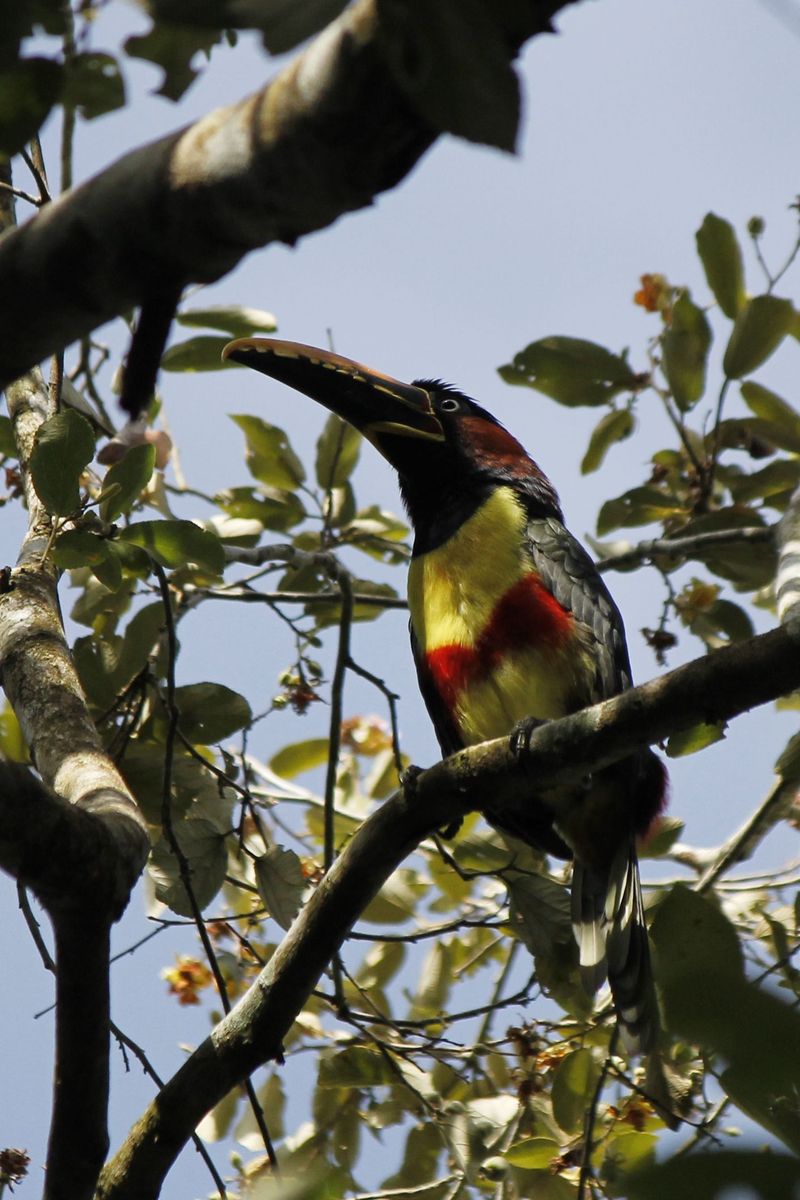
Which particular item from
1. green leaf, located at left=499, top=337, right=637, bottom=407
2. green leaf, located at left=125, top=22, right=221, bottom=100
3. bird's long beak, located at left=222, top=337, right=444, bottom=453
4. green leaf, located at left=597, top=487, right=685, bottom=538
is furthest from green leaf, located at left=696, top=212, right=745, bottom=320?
green leaf, located at left=125, top=22, right=221, bottom=100

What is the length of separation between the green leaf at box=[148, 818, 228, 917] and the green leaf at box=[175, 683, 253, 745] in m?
0.29

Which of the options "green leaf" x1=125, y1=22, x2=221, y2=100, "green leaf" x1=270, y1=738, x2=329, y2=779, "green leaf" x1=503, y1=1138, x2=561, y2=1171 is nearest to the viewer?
"green leaf" x1=125, y1=22, x2=221, y2=100

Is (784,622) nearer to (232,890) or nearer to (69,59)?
(69,59)

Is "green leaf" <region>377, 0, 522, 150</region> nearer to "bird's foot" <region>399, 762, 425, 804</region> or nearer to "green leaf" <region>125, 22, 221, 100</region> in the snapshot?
"green leaf" <region>125, 22, 221, 100</region>

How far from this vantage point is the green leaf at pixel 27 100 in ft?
3.76

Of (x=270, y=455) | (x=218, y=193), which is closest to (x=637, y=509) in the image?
(x=270, y=455)

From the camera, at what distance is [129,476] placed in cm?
312

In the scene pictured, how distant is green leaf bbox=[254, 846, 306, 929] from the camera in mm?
3459

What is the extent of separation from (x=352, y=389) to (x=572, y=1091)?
8.07 ft

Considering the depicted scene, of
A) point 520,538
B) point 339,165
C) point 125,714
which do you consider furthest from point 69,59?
point 520,538

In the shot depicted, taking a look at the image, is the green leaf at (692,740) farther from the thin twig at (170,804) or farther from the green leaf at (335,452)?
the green leaf at (335,452)

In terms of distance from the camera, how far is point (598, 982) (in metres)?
3.66

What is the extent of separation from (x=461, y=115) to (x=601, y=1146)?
11.1 ft

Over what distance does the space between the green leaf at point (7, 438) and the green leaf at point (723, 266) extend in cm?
234
